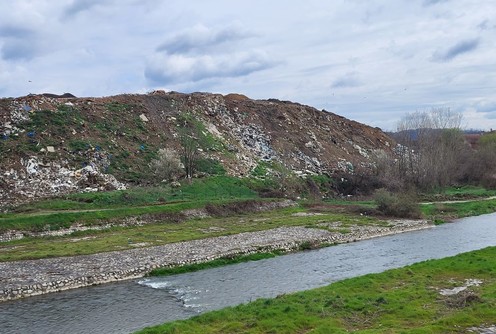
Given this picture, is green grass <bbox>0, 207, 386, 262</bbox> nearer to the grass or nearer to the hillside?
the grass

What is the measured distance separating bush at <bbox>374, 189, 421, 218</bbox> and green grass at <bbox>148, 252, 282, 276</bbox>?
2496 cm

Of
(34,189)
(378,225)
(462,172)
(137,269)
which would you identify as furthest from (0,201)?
(462,172)

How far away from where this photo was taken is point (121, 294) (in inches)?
1129

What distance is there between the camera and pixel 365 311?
20.6 metres

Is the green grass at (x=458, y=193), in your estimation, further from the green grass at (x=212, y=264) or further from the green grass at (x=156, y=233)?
the green grass at (x=212, y=264)

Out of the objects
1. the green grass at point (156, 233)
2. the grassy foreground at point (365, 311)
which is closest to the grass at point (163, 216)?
the green grass at point (156, 233)

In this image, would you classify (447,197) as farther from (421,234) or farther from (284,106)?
(284,106)

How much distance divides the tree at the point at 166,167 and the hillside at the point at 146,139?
1.56 m

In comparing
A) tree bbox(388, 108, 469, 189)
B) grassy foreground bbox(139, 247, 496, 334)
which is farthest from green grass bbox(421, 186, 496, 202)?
grassy foreground bbox(139, 247, 496, 334)

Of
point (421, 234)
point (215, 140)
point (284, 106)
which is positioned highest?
point (284, 106)

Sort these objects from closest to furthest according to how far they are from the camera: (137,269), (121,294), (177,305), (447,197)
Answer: (177,305), (121,294), (137,269), (447,197)

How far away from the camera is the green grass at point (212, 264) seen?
112 ft

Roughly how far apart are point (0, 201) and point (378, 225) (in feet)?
138

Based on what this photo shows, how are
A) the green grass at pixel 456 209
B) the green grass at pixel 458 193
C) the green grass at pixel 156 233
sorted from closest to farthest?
the green grass at pixel 156 233
the green grass at pixel 456 209
the green grass at pixel 458 193
